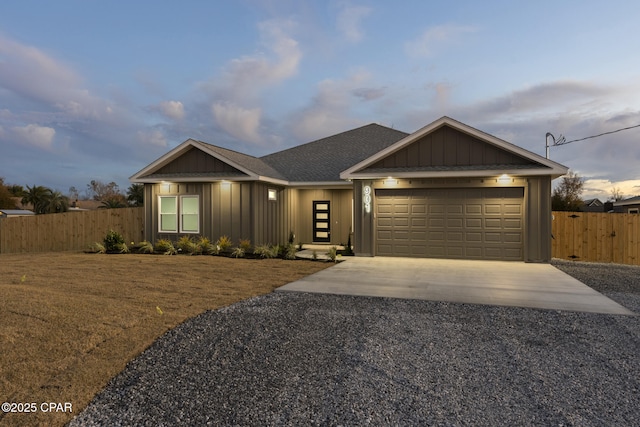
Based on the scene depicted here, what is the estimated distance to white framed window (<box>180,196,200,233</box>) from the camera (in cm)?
1379

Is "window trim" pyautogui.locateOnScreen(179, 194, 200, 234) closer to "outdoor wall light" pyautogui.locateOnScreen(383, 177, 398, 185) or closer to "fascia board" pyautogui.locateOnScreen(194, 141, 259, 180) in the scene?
"fascia board" pyautogui.locateOnScreen(194, 141, 259, 180)

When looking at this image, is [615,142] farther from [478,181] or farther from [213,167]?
[213,167]

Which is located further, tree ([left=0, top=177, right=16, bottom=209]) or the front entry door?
tree ([left=0, top=177, right=16, bottom=209])

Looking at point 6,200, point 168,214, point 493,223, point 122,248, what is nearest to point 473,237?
point 493,223

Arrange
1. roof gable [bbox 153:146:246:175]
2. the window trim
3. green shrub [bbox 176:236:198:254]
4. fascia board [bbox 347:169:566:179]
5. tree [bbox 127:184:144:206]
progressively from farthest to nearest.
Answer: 1. tree [bbox 127:184:144:206]
2. the window trim
3. roof gable [bbox 153:146:246:175]
4. green shrub [bbox 176:236:198:254]
5. fascia board [bbox 347:169:566:179]

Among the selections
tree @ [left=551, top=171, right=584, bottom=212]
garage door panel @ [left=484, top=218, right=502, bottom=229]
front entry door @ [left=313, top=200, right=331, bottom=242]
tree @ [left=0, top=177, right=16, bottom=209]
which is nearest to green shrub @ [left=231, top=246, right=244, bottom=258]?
front entry door @ [left=313, top=200, right=331, bottom=242]

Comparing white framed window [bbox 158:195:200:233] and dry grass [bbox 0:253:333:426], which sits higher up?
white framed window [bbox 158:195:200:233]

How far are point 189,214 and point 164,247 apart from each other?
5.09 feet

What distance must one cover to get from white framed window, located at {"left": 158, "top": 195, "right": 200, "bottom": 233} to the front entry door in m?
4.90

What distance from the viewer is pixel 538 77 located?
1544 centimetres

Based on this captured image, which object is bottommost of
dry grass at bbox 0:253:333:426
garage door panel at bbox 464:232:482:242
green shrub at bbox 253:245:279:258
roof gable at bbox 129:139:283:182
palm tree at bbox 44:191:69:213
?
dry grass at bbox 0:253:333:426

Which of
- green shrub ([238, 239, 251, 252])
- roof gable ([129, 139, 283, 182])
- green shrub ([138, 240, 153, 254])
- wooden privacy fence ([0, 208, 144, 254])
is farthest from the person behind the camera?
wooden privacy fence ([0, 208, 144, 254])

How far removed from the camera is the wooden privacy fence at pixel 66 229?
50.4ft

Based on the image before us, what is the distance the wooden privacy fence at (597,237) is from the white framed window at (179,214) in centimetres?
1319
